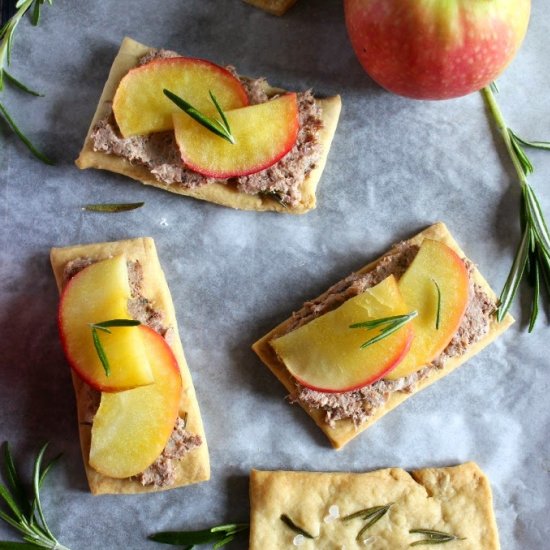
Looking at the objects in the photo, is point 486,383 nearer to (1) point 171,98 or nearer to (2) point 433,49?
(2) point 433,49

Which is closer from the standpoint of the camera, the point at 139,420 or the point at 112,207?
the point at 139,420

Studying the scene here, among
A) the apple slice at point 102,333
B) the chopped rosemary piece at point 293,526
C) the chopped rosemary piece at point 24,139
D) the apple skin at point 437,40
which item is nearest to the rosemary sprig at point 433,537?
the chopped rosemary piece at point 293,526

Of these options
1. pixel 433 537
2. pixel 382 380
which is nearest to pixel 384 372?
pixel 382 380

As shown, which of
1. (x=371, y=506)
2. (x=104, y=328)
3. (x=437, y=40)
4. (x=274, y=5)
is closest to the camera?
(x=437, y=40)

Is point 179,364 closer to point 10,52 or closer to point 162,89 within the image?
point 162,89

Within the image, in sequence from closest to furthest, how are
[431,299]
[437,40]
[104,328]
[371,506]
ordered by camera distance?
[437,40] → [104,328] → [431,299] → [371,506]

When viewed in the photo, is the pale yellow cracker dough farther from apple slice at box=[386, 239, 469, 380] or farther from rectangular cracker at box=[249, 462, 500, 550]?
rectangular cracker at box=[249, 462, 500, 550]
